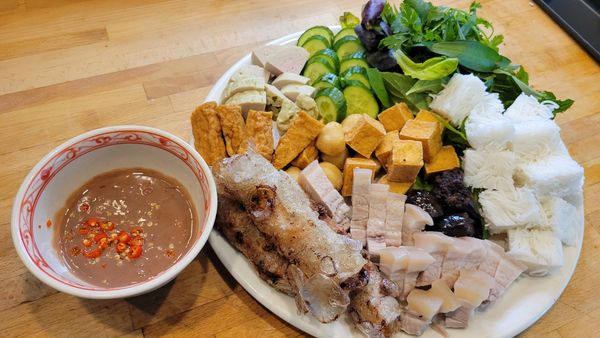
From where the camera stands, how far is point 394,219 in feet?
7.34

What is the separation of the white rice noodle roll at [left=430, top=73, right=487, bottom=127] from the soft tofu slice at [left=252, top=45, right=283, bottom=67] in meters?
1.00

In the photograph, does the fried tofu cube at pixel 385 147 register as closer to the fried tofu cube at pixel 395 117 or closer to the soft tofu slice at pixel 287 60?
the fried tofu cube at pixel 395 117

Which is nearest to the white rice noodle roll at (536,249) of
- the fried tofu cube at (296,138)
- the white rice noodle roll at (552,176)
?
the white rice noodle roll at (552,176)

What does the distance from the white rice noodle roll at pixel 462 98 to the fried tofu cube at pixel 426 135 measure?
13cm

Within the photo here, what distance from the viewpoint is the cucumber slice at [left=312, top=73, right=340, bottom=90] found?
271 cm

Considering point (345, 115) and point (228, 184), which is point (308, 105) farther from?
point (228, 184)

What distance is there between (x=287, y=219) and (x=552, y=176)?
4.47ft

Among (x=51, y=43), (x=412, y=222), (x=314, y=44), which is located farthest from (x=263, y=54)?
(x=51, y=43)

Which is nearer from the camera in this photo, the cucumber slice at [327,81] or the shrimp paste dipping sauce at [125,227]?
the shrimp paste dipping sauce at [125,227]

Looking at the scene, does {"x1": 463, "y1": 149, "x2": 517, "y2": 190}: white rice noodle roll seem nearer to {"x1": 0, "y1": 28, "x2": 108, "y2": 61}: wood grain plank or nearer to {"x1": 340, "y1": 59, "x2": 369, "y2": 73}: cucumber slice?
{"x1": 340, "y1": 59, "x2": 369, "y2": 73}: cucumber slice

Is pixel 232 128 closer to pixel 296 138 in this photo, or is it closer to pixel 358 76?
pixel 296 138

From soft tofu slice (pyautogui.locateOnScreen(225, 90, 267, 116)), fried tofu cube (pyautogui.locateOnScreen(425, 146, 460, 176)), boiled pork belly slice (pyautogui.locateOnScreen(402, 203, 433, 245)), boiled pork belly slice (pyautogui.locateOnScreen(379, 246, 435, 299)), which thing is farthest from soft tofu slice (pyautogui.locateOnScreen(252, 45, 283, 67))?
boiled pork belly slice (pyautogui.locateOnScreen(379, 246, 435, 299))

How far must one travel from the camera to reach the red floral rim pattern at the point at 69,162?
175 centimetres

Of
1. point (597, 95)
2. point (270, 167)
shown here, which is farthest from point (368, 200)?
point (597, 95)
